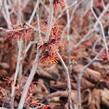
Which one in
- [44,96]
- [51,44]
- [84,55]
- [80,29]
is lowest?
[44,96]

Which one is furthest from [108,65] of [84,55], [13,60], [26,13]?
[26,13]

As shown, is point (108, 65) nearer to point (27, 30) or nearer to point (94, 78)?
point (94, 78)

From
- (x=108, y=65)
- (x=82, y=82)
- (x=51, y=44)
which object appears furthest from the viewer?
(x=108, y=65)

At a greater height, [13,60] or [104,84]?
[13,60]

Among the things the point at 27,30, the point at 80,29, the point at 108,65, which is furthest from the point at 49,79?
the point at 27,30

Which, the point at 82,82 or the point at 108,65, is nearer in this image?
the point at 82,82

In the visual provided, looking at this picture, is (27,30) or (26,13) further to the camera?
(26,13)

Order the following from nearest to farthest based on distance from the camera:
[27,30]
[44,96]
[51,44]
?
[51,44] < [27,30] < [44,96]

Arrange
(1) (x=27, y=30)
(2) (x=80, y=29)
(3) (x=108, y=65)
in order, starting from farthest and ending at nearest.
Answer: (2) (x=80, y=29)
(3) (x=108, y=65)
(1) (x=27, y=30)

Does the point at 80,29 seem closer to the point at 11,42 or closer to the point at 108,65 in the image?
the point at 108,65
